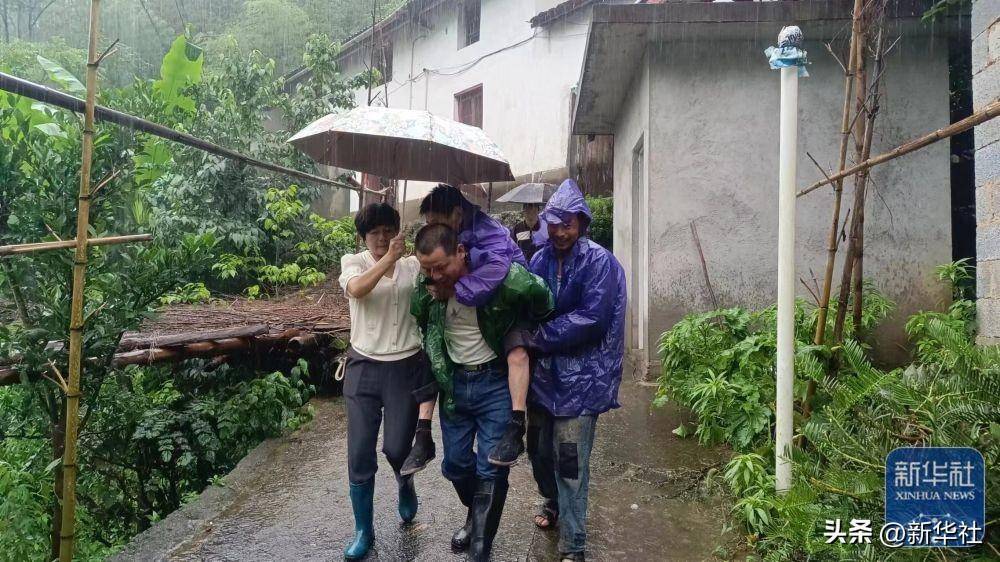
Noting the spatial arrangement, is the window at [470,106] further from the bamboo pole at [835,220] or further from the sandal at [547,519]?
the sandal at [547,519]

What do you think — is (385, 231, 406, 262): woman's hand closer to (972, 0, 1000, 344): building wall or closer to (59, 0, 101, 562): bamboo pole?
(59, 0, 101, 562): bamboo pole

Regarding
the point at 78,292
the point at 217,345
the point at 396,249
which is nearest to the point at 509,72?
the point at 217,345

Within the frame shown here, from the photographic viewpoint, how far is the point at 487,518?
9.90 feet

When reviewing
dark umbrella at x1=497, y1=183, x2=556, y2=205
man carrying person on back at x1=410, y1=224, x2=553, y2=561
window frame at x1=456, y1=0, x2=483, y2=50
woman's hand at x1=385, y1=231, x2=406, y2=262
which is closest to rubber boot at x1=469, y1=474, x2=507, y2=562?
man carrying person on back at x1=410, y1=224, x2=553, y2=561

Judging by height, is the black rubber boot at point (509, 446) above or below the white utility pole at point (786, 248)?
below

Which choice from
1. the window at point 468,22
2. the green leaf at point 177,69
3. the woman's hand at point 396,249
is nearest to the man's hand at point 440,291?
the woman's hand at point 396,249

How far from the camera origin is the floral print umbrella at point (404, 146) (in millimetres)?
3141

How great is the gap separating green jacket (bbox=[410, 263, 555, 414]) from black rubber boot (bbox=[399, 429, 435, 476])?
0.17 m

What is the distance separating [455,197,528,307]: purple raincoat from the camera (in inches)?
116

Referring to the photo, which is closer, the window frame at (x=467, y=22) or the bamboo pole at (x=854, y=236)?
the bamboo pole at (x=854, y=236)

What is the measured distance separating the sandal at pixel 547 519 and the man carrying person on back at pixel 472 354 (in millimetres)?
668

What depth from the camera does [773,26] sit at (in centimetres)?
594

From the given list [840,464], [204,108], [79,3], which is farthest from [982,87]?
[79,3]

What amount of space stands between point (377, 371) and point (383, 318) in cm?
27
